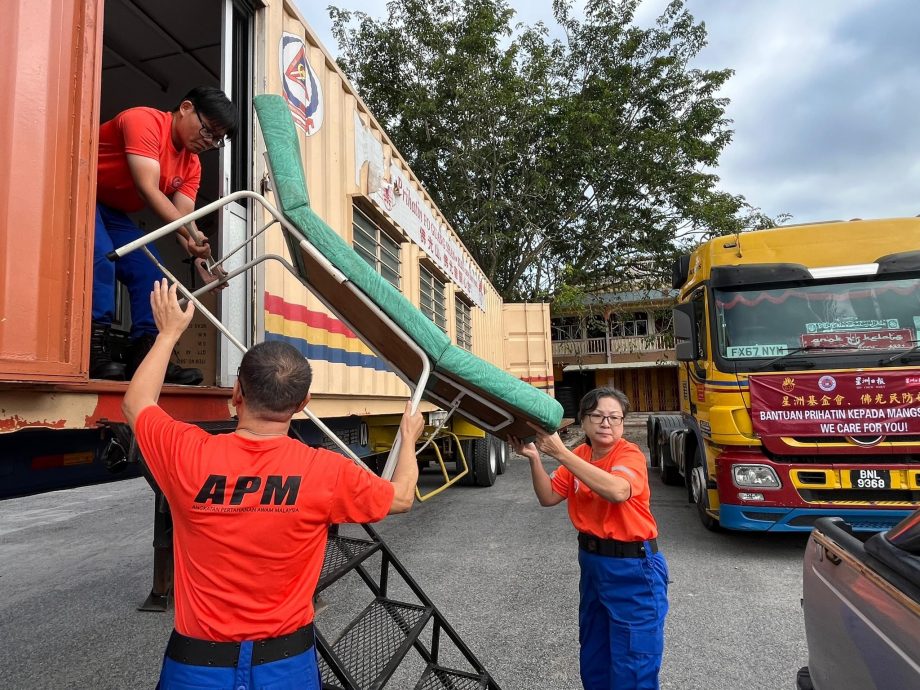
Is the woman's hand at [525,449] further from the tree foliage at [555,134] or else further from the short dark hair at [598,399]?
the tree foliage at [555,134]

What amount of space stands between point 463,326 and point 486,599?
5.56m

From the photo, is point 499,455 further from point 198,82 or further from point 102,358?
point 102,358

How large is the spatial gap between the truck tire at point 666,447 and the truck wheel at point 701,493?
2.04 metres

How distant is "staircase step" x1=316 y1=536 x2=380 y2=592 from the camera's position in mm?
2094

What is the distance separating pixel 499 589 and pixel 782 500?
2.37m

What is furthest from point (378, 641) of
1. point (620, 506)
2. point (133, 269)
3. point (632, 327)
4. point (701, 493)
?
point (632, 327)

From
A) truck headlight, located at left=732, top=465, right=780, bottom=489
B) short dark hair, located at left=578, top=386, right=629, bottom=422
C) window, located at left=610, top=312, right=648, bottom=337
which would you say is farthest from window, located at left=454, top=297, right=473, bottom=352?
window, located at left=610, top=312, right=648, bottom=337

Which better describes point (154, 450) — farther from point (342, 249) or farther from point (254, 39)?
point (254, 39)

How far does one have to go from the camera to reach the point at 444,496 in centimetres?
758

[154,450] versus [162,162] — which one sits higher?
[162,162]

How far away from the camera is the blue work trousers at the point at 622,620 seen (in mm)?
1921

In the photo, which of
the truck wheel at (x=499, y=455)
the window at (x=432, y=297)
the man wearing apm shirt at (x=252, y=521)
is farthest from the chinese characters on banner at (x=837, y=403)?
the truck wheel at (x=499, y=455)

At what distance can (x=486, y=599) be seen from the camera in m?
3.75

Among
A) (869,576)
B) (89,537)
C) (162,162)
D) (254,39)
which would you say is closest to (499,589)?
(869,576)
